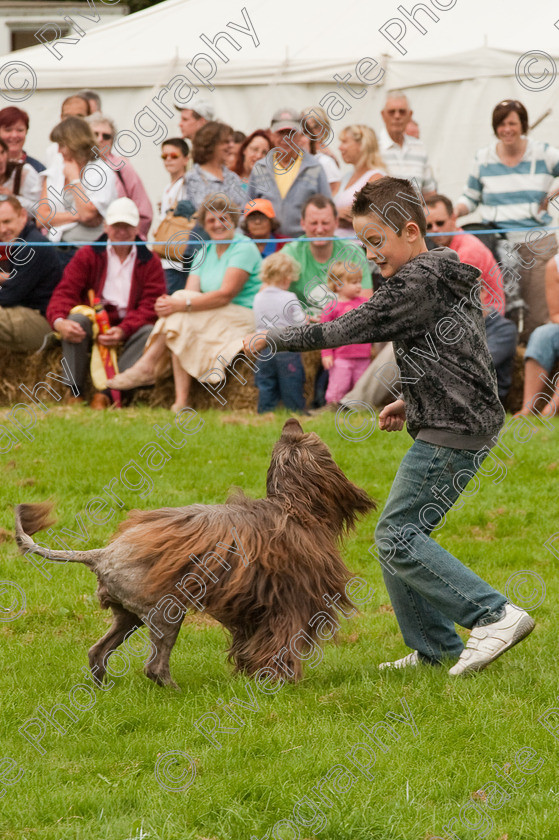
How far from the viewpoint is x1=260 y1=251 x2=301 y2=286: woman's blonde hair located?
10.0 meters

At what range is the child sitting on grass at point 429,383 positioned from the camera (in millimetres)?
4809

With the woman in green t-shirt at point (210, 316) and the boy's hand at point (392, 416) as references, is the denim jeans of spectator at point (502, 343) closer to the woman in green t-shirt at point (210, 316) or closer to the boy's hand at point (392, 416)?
the woman in green t-shirt at point (210, 316)

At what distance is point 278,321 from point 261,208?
1.57 meters

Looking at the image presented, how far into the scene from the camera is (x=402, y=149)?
1188 centimetres

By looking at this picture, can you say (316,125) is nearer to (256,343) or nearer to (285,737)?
(256,343)

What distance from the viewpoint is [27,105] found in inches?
571

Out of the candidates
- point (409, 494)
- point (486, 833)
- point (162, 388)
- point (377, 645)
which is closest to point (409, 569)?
point (409, 494)

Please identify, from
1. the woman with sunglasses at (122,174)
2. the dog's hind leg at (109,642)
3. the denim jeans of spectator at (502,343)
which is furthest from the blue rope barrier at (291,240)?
the dog's hind leg at (109,642)

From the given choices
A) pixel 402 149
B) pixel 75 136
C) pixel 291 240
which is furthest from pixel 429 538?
pixel 75 136

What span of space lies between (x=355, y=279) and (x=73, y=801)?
22.4 ft

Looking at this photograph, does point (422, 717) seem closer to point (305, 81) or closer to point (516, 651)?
point (516, 651)

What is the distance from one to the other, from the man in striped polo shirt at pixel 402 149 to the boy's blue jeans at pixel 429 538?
7.16m

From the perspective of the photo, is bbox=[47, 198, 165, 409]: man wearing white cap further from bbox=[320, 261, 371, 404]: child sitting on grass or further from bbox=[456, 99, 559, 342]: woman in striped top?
bbox=[456, 99, 559, 342]: woman in striped top

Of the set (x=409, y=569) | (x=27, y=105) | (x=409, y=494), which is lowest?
(x=409, y=569)
